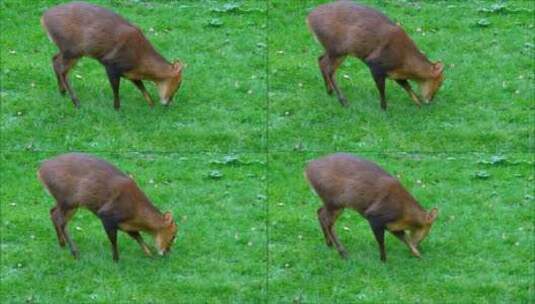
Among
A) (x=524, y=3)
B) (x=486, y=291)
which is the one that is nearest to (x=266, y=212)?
(x=486, y=291)

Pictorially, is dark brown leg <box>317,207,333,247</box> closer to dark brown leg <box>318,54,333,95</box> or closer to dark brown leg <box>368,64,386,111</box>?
dark brown leg <box>368,64,386,111</box>

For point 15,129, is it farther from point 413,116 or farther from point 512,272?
point 512,272

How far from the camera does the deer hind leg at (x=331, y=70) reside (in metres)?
22.9

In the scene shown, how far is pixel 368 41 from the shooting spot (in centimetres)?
2259

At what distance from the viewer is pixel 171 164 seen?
22594 millimetres

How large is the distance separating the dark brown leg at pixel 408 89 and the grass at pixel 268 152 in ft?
0.54

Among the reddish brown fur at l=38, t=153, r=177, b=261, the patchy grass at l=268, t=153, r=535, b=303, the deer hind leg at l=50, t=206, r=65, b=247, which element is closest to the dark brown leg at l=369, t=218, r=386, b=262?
the patchy grass at l=268, t=153, r=535, b=303

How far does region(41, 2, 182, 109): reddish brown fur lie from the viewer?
22438 mm

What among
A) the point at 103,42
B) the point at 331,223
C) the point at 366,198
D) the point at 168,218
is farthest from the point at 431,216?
the point at 103,42

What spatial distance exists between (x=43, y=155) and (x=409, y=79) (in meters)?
4.06

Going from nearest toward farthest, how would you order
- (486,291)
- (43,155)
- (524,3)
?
1. (486,291)
2. (43,155)
3. (524,3)

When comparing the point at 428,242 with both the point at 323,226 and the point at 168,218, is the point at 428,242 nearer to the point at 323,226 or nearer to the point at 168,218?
the point at 323,226

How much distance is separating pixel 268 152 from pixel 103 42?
6.98ft

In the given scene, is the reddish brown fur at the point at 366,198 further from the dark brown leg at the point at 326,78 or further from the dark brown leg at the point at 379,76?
the dark brown leg at the point at 326,78
